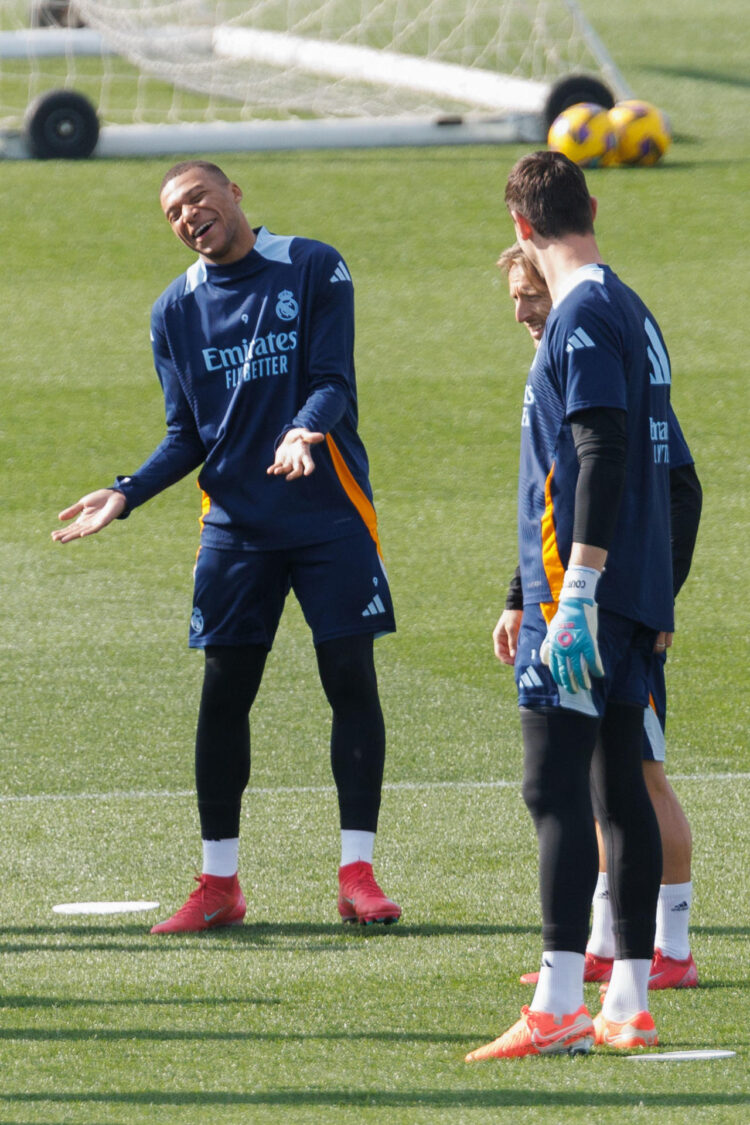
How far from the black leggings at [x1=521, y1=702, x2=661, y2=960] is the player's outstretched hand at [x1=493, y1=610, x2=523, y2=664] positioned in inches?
16.8

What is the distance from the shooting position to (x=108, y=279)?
15055mm

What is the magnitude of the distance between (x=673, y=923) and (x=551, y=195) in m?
1.62

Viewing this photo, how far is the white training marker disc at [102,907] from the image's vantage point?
4891 millimetres

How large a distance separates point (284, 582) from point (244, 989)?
1.16 metres

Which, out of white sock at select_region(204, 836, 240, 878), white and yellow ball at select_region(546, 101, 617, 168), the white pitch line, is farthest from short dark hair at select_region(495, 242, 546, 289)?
white and yellow ball at select_region(546, 101, 617, 168)

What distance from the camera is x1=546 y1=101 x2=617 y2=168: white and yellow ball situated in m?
16.4


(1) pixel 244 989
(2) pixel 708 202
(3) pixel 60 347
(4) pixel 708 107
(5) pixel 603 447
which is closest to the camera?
(5) pixel 603 447

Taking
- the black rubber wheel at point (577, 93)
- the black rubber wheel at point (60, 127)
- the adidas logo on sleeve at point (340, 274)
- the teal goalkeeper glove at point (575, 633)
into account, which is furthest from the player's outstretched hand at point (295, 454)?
the black rubber wheel at point (577, 93)

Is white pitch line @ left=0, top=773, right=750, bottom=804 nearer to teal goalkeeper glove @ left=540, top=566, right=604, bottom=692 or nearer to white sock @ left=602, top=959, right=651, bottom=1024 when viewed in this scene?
white sock @ left=602, top=959, right=651, bottom=1024

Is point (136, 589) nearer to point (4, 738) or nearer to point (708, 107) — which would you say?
point (4, 738)

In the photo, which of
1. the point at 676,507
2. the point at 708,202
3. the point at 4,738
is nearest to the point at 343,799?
the point at 676,507

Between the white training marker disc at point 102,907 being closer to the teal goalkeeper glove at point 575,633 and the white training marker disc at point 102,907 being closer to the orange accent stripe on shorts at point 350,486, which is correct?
the orange accent stripe on shorts at point 350,486

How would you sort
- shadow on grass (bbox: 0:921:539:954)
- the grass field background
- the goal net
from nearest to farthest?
the grass field background
shadow on grass (bbox: 0:921:539:954)
the goal net

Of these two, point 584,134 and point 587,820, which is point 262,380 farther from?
point 584,134
